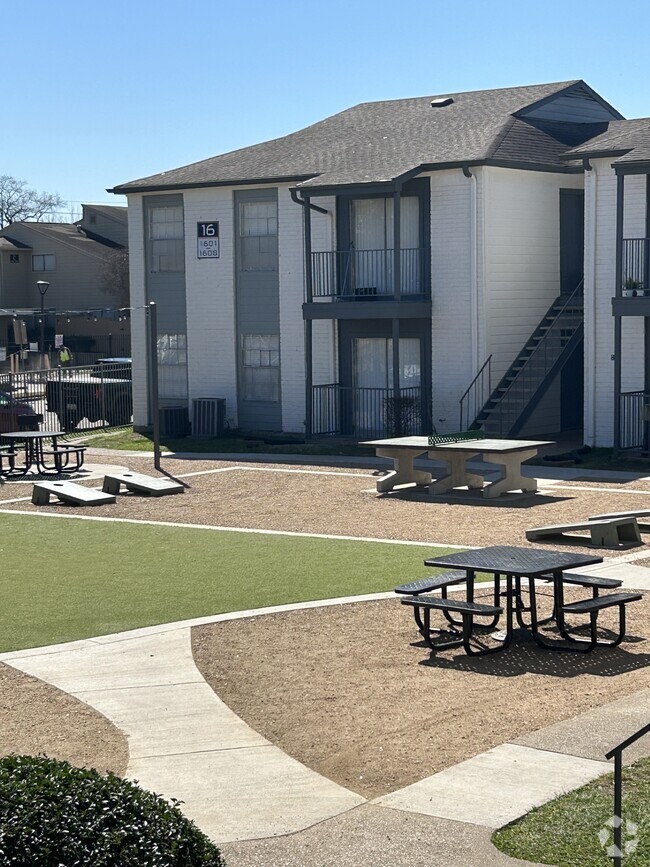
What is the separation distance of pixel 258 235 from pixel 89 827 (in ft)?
92.9

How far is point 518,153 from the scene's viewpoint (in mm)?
30062

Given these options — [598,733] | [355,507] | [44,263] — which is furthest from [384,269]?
[44,263]

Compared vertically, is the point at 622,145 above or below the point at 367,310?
above

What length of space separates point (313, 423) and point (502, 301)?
5.30 m

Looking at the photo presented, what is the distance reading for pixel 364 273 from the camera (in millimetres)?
31266

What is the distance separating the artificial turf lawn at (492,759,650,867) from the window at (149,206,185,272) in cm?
2784

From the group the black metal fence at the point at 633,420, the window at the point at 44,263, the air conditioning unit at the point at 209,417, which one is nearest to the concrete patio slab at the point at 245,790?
the black metal fence at the point at 633,420

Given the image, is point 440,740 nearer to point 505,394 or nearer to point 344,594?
point 344,594

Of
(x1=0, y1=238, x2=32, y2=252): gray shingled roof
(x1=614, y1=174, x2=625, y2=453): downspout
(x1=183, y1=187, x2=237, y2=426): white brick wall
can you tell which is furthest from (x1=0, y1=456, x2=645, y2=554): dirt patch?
(x1=0, y1=238, x2=32, y2=252): gray shingled roof

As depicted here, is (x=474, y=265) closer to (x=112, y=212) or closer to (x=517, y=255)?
(x=517, y=255)

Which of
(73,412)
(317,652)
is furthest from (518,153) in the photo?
(317,652)

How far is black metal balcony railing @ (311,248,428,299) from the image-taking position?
100 ft

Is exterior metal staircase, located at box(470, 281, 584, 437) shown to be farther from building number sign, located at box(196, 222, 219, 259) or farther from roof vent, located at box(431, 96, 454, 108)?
building number sign, located at box(196, 222, 219, 259)

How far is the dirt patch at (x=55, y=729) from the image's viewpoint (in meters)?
9.05
